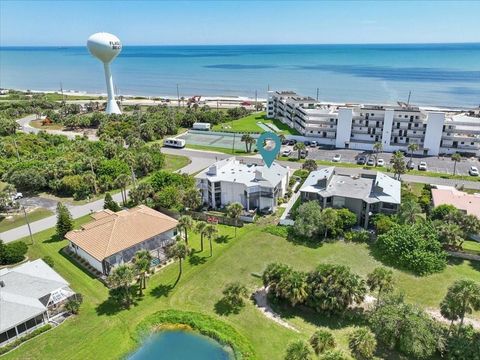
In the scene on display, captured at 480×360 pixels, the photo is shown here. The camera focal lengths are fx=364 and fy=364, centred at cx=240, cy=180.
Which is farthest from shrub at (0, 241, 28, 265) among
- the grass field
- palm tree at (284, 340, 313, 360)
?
palm tree at (284, 340, 313, 360)

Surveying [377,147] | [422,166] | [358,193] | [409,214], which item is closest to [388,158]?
[377,147]

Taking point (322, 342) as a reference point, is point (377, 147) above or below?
above

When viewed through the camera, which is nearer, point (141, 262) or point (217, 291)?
point (141, 262)

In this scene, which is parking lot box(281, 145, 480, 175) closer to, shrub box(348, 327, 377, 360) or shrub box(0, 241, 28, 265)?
shrub box(348, 327, 377, 360)

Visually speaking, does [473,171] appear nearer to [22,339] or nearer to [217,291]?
[217,291]

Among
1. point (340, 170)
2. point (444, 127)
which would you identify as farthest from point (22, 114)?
point (444, 127)

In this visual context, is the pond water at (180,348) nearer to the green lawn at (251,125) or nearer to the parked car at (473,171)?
the parked car at (473,171)

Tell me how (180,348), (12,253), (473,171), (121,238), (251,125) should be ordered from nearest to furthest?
1. (180,348)
2. (121,238)
3. (12,253)
4. (473,171)
5. (251,125)

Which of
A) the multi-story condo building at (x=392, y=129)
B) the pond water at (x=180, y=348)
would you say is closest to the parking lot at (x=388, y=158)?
the multi-story condo building at (x=392, y=129)
